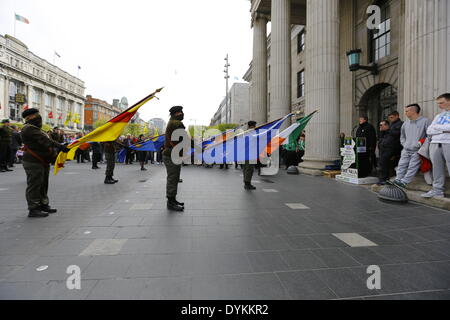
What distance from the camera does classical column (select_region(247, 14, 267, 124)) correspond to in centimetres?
1884

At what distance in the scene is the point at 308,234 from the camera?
3.71m

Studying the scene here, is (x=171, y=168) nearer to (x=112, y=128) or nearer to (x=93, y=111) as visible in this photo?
(x=112, y=128)

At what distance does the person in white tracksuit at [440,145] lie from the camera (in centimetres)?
505

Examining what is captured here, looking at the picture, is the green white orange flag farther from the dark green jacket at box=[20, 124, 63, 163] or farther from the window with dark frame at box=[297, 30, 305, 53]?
the window with dark frame at box=[297, 30, 305, 53]

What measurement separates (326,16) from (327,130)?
4.81 m

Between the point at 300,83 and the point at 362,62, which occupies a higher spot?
the point at 300,83

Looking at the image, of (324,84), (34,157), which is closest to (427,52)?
(324,84)

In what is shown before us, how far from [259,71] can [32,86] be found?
71262 mm

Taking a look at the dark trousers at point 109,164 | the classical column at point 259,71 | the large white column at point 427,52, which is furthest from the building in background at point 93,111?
the large white column at point 427,52

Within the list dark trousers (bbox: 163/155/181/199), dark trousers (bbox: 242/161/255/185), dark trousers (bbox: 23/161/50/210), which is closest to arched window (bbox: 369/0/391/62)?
dark trousers (bbox: 242/161/255/185)

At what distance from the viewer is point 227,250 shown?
3.10 m
